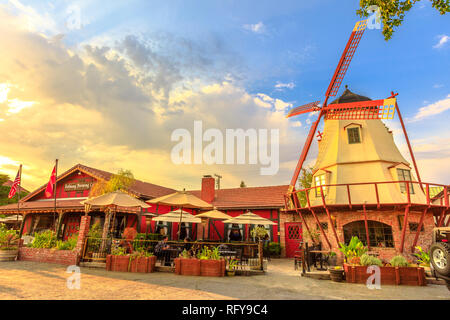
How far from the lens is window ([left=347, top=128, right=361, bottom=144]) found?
13820mm

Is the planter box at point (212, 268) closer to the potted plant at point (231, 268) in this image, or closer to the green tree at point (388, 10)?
the potted plant at point (231, 268)

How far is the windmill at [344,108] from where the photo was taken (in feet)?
43.2

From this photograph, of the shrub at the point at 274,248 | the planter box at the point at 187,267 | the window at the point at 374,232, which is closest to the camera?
the planter box at the point at 187,267

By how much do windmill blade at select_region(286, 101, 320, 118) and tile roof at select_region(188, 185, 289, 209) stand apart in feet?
20.0

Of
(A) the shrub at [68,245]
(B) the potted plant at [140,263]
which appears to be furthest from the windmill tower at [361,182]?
(A) the shrub at [68,245]

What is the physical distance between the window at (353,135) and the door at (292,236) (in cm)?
634

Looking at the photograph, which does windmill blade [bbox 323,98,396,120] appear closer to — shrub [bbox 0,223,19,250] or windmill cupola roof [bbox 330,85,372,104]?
windmill cupola roof [bbox 330,85,372,104]

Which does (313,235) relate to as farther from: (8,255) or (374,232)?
(8,255)

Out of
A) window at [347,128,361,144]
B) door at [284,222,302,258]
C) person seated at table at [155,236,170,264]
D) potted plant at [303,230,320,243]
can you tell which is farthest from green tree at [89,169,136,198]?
window at [347,128,361,144]

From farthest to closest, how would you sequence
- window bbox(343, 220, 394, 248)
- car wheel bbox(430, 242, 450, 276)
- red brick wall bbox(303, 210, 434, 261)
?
window bbox(343, 220, 394, 248) < red brick wall bbox(303, 210, 434, 261) < car wheel bbox(430, 242, 450, 276)

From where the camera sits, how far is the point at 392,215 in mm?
11594
